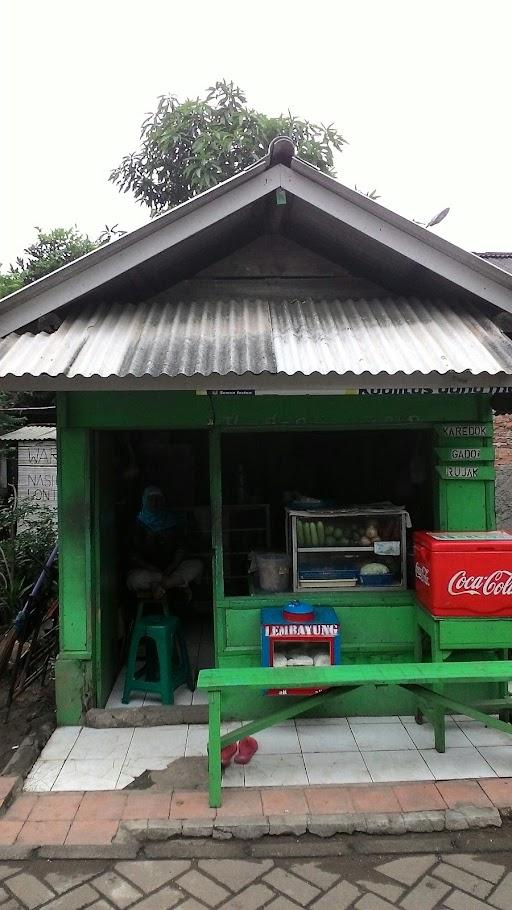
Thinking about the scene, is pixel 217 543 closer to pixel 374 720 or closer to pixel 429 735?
pixel 374 720

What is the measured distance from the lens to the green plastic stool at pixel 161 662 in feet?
16.5

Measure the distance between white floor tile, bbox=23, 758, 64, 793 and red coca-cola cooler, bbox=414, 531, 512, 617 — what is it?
9.41 ft

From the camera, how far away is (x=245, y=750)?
421cm

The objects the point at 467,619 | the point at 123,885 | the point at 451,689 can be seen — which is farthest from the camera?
the point at 451,689

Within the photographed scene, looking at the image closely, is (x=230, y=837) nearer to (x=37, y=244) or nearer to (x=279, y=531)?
(x=279, y=531)

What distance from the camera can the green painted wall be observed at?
15.7 ft

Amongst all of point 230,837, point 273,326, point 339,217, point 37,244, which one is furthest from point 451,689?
point 37,244

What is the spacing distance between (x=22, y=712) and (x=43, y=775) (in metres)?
1.15

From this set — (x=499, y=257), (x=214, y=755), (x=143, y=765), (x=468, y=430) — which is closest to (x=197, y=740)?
(x=143, y=765)

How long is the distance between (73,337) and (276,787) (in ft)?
11.2

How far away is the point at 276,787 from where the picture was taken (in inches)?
152

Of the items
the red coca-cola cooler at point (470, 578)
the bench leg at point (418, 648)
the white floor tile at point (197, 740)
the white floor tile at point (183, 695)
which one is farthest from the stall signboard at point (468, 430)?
the white floor tile at point (183, 695)

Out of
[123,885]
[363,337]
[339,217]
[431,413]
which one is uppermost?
[339,217]

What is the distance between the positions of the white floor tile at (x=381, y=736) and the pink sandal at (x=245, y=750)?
2.59 feet
